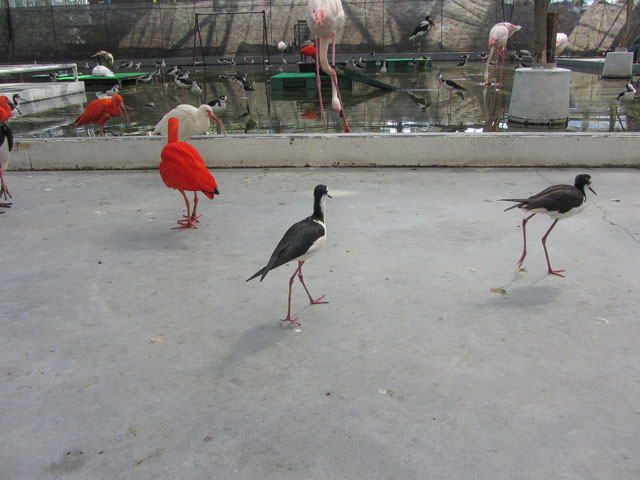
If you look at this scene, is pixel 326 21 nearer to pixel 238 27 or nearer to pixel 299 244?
pixel 299 244

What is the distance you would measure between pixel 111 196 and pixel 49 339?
334 cm

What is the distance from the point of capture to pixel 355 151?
743 cm

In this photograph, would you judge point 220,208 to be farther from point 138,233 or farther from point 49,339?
point 49,339

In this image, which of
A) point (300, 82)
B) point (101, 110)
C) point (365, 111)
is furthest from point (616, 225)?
point (300, 82)

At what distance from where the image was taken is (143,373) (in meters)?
3.03

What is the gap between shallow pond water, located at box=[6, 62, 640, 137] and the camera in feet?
31.6

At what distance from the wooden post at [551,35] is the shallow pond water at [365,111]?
128 centimetres

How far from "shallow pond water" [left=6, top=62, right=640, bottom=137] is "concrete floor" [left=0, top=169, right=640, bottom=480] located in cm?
438

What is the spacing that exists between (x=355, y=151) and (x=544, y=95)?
162 inches

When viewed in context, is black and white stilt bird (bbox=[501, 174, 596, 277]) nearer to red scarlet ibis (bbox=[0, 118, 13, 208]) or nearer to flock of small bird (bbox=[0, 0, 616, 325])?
flock of small bird (bbox=[0, 0, 616, 325])

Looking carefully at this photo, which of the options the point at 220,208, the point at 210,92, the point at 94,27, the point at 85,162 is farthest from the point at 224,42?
the point at 220,208

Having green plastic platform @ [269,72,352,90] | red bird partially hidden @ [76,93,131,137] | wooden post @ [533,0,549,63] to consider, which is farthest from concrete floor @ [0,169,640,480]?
green plastic platform @ [269,72,352,90]

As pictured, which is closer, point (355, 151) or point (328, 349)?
point (328, 349)

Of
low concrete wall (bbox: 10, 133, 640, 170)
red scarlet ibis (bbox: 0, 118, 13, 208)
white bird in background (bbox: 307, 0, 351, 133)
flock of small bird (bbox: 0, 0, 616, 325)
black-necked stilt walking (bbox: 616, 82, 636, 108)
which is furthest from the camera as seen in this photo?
black-necked stilt walking (bbox: 616, 82, 636, 108)
